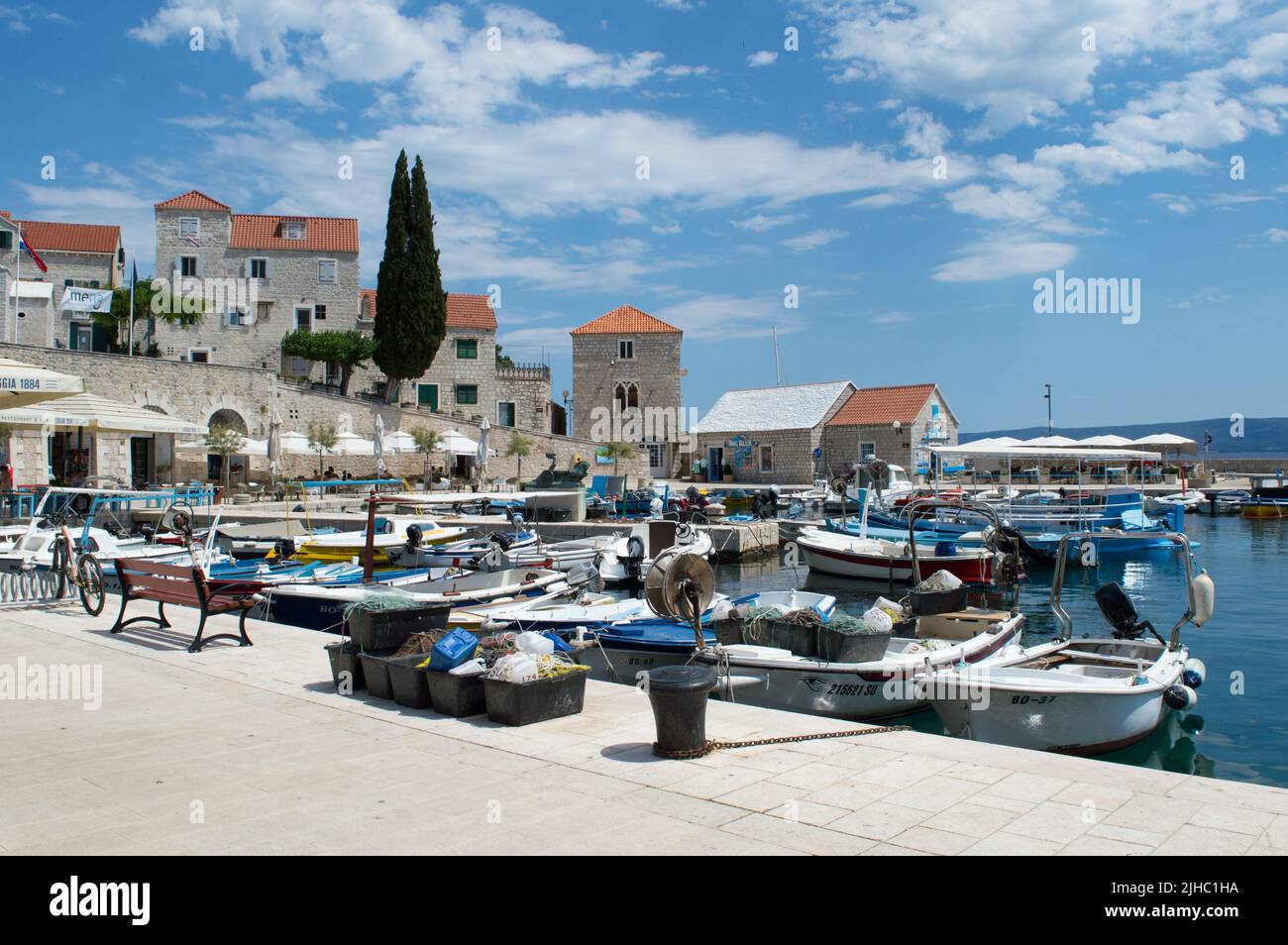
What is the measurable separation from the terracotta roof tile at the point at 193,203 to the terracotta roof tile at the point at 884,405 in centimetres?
3812

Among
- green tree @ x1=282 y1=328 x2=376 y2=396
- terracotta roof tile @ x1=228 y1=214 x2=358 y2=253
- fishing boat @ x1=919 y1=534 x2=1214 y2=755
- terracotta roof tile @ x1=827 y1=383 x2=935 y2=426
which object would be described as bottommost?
fishing boat @ x1=919 y1=534 x2=1214 y2=755

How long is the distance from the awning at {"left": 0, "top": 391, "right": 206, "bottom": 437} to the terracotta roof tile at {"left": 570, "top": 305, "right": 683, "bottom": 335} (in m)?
39.6

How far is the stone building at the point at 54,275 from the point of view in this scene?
49.8m

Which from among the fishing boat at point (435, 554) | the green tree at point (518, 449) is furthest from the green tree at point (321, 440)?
the fishing boat at point (435, 554)

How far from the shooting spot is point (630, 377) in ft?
207

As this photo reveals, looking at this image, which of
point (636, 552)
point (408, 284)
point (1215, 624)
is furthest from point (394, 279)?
point (1215, 624)

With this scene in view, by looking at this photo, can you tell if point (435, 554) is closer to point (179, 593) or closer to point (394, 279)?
point (179, 593)

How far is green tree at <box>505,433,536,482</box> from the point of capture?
166 ft

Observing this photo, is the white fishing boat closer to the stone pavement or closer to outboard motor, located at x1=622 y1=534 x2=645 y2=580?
outboard motor, located at x1=622 y1=534 x2=645 y2=580

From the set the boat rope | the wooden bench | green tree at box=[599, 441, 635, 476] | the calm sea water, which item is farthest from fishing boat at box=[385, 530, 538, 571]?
green tree at box=[599, 441, 635, 476]

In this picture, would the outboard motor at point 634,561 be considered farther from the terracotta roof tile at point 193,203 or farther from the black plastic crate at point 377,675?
the terracotta roof tile at point 193,203

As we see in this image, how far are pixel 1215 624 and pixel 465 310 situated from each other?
49.8m

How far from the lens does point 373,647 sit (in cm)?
834
